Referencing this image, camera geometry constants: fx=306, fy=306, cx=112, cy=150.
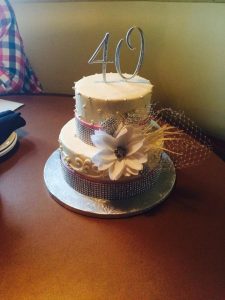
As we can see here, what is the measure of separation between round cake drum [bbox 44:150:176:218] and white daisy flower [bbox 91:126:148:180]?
8 centimetres

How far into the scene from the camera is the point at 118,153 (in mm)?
516

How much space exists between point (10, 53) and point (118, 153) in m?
0.71

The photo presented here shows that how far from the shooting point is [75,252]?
1.60 ft

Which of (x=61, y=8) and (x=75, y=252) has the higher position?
(x=61, y=8)

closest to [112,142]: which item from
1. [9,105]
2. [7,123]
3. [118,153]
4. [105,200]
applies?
[118,153]

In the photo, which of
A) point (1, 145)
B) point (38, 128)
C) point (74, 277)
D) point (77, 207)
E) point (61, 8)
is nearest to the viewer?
point (74, 277)

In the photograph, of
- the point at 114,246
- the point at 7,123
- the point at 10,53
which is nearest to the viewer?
the point at 114,246

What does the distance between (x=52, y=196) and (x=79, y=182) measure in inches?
2.5

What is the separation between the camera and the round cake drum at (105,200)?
0.55 meters

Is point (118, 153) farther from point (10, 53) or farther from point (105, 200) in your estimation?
point (10, 53)

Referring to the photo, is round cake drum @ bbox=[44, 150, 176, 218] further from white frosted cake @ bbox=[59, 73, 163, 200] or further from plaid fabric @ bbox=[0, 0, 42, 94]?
plaid fabric @ bbox=[0, 0, 42, 94]

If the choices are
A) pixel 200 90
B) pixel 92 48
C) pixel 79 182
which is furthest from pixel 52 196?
pixel 92 48

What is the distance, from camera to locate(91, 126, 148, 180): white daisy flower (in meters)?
0.50

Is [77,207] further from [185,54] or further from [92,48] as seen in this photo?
[92,48]
